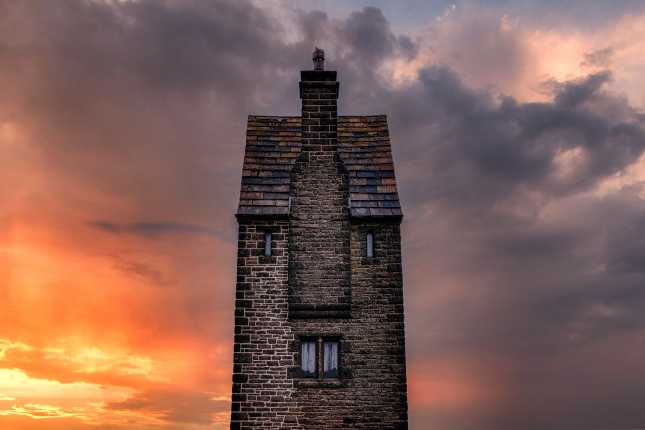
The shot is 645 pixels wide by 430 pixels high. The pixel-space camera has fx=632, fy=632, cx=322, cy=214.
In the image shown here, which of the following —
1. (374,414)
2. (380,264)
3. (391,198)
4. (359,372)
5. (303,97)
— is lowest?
(374,414)

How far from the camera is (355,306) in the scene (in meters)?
18.3

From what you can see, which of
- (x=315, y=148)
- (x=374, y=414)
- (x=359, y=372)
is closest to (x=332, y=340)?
(x=359, y=372)

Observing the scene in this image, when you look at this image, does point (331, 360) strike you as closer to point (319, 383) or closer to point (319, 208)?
point (319, 383)

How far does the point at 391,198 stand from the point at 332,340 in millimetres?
4833

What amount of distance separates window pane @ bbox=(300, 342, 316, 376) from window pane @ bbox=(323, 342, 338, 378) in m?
0.34

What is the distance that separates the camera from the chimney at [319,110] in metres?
20.6

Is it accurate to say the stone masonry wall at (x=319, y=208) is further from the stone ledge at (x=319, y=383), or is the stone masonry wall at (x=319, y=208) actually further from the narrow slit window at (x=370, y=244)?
the stone ledge at (x=319, y=383)

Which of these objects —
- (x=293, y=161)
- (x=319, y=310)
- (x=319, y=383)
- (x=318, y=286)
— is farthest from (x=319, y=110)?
(x=319, y=383)

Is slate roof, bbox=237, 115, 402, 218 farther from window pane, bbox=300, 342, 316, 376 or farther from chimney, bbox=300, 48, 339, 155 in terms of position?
window pane, bbox=300, 342, 316, 376

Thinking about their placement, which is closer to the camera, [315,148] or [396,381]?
[396,381]

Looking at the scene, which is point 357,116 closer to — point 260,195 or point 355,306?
point 260,195

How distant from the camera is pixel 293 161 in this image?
2059 cm

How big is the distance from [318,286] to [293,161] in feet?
14.5

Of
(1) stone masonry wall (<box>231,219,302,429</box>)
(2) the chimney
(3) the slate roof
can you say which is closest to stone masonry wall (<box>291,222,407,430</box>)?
(1) stone masonry wall (<box>231,219,302,429</box>)
